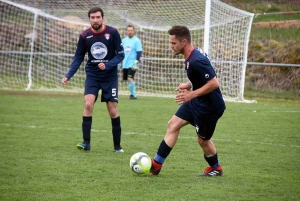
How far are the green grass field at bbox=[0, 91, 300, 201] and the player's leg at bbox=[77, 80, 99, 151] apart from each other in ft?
0.56

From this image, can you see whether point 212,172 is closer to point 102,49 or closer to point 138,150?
point 138,150

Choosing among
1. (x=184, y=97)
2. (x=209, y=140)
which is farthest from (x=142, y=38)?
(x=184, y=97)

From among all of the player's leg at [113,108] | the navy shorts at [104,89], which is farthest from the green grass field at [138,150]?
the navy shorts at [104,89]

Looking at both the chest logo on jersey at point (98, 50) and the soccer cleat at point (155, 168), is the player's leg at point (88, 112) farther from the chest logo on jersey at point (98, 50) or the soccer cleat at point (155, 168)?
the soccer cleat at point (155, 168)

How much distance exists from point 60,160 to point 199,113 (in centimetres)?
222


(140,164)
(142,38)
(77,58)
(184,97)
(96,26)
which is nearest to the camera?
(184,97)

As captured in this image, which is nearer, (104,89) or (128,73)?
(104,89)

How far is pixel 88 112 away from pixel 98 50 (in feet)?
3.07

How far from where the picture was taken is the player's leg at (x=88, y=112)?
8727 millimetres

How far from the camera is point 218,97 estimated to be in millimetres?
6707

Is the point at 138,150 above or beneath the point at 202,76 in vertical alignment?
beneath

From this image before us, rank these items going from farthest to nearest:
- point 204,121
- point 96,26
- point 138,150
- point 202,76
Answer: point 138,150 < point 96,26 < point 204,121 < point 202,76

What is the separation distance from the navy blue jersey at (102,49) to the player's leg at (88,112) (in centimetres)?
15

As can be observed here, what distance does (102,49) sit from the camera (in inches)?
347
